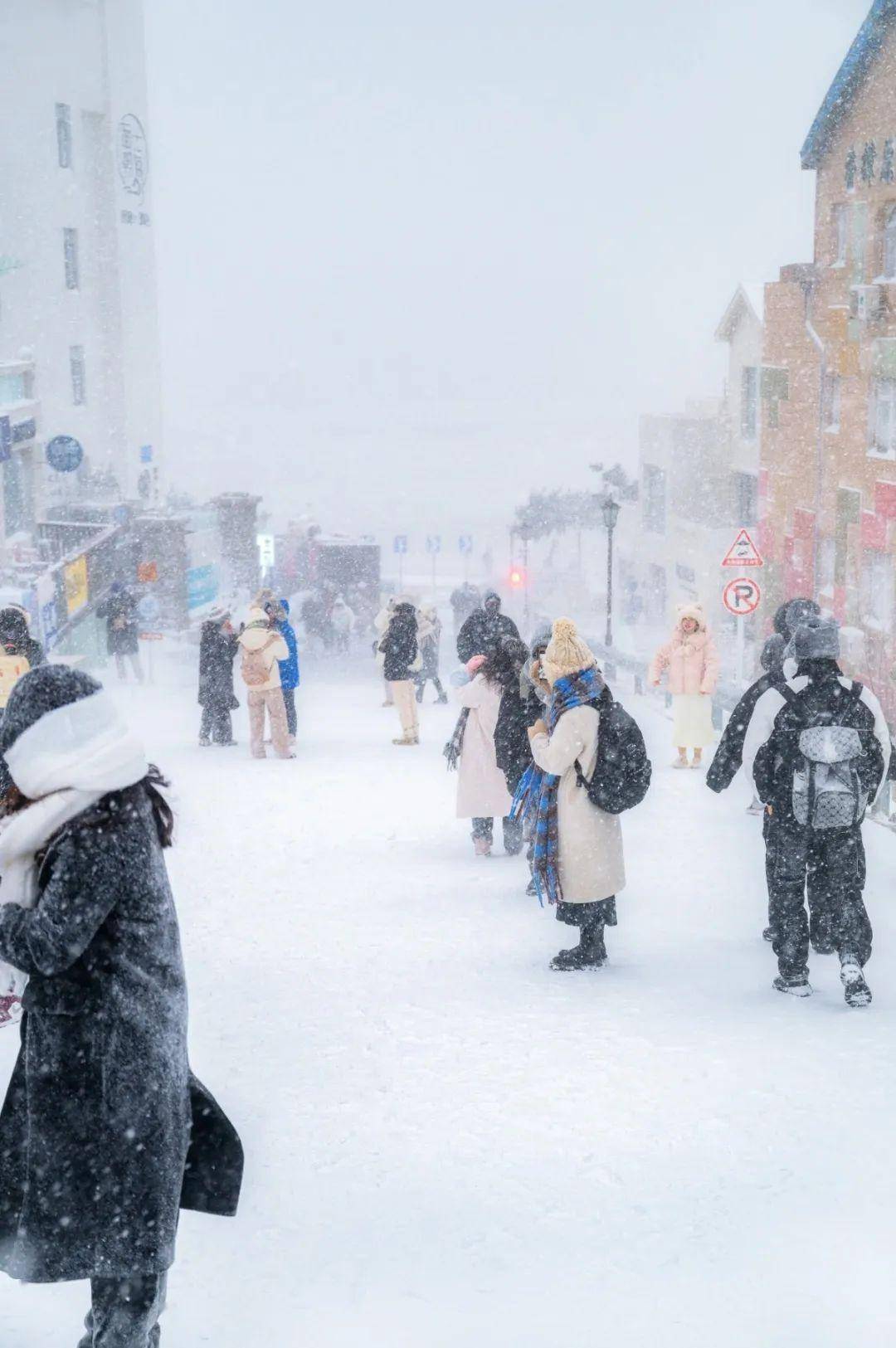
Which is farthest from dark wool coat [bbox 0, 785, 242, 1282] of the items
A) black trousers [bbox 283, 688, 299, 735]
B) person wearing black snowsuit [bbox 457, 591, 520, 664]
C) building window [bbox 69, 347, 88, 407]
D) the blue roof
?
building window [bbox 69, 347, 88, 407]

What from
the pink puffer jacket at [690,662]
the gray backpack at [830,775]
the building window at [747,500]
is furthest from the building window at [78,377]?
the gray backpack at [830,775]

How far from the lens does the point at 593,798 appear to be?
691 cm

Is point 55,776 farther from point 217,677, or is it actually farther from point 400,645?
point 400,645

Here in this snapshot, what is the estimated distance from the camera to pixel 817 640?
6379mm

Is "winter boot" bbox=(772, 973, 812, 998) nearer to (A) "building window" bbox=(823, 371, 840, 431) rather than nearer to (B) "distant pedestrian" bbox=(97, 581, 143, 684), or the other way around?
(B) "distant pedestrian" bbox=(97, 581, 143, 684)

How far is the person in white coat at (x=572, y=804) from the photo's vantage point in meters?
6.89

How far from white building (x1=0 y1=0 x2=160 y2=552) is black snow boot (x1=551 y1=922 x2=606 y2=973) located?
4464 centimetres

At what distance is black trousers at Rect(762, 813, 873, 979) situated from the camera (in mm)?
6484

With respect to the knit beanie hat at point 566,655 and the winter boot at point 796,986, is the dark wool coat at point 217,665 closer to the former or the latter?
the knit beanie hat at point 566,655

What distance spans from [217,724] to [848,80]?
19.9 m

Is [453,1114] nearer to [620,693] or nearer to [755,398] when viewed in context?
[620,693]

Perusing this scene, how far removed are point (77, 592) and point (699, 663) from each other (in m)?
23.2

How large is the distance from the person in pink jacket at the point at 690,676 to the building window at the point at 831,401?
18584 mm

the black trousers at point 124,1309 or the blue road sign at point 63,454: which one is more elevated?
the blue road sign at point 63,454
